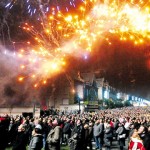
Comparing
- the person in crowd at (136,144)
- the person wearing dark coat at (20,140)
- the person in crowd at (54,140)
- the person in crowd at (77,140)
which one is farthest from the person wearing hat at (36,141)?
the person in crowd at (77,140)

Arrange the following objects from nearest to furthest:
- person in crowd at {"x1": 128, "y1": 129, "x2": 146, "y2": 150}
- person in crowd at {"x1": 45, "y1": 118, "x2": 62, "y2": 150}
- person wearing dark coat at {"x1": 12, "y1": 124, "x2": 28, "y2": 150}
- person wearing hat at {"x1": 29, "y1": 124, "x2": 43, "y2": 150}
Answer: person in crowd at {"x1": 128, "y1": 129, "x2": 146, "y2": 150}, person wearing dark coat at {"x1": 12, "y1": 124, "x2": 28, "y2": 150}, person wearing hat at {"x1": 29, "y1": 124, "x2": 43, "y2": 150}, person in crowd at {"x1": 45, "y1": 118, "x2": 62, "y2": 150}

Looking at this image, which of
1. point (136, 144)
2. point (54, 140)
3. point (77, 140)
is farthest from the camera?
point (77, 140)

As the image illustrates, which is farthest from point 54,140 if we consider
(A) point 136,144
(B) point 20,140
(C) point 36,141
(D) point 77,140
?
(A) point 136,144

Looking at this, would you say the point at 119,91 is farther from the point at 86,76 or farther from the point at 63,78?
the point at 63,78

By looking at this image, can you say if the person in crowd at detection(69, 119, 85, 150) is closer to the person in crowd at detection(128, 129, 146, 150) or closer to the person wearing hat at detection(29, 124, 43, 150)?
the person wearing hat at detection(29, 124, 43, 150)

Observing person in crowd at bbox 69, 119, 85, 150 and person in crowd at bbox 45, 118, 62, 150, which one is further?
person in crowd at bbox 69, 119, 85, 150

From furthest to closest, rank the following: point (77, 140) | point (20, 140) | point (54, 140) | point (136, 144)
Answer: point (77, 140)
point (54, 140)
point (20, 140)
point (136, 144)

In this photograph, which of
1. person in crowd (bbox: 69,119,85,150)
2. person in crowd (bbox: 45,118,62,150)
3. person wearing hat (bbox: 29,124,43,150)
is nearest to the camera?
person wearing hat (bbox: 29,124,43,150)

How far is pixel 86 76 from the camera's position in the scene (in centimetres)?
9606

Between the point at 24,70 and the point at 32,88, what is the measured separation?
6141 millimetres

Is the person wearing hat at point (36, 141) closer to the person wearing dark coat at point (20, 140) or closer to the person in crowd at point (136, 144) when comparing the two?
the person wearing dark coat at point (20, 140)

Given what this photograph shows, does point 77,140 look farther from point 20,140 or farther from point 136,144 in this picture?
point 136,144

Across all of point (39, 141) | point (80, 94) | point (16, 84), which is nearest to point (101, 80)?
point (80, 94)

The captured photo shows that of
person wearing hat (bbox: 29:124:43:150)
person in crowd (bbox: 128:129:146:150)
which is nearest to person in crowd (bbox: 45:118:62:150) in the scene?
person wearing hat (bbox: 29:124:43:150)
